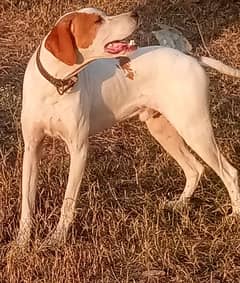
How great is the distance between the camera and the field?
4652mm

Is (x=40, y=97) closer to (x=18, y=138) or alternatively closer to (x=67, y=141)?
(x=67, y=141)

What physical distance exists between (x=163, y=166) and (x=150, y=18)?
9.50 ft

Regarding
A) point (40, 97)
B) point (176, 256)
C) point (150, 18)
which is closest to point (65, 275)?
point (176, 256)

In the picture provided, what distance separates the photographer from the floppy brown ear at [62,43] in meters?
4.63

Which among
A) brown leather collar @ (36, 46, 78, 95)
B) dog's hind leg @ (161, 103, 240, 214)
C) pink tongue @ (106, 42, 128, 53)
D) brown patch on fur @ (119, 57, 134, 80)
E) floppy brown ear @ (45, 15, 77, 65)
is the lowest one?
dog's hind leg @ (161, 103, 240, 214)

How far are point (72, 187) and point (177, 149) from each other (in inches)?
37.9

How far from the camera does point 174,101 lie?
16.9 ft

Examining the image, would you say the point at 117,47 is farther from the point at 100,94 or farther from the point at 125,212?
the point at 125,212

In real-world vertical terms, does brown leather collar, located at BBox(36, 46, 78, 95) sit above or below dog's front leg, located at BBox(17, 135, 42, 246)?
above

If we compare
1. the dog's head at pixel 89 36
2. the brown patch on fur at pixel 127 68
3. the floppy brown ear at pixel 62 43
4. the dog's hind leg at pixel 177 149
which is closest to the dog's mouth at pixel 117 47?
the dog's head at pixel 89 36

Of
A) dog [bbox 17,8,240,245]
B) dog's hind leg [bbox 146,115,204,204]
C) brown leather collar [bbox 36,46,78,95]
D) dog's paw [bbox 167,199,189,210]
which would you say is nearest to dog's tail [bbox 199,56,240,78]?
dog [bbox 17,8,240,245]

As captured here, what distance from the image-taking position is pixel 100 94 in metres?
5.08

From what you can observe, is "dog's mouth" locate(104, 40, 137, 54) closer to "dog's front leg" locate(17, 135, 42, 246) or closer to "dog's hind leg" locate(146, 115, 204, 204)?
"dog's front leg" locate(17, 135, 42, 246)

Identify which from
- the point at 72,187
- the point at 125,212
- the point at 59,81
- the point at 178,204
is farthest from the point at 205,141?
the point at 59,81
